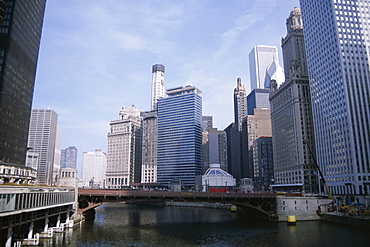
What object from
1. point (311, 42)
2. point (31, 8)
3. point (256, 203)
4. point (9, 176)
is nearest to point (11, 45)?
point (31, 8)

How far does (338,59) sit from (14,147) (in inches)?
6069

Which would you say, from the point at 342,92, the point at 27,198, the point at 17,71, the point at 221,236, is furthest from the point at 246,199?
the point at 17,71

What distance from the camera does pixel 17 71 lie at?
428 ft

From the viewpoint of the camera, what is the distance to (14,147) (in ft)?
421

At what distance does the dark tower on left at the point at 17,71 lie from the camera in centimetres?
12062

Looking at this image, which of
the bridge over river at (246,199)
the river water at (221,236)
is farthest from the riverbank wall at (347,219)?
the bridge over river at (246,199)

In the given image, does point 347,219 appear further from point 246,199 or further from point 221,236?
point 221,236

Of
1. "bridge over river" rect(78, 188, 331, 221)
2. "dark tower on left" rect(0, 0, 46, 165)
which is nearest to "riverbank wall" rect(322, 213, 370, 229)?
"bridge over river" rect(78, 188, 331, 221)

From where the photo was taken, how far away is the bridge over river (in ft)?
309

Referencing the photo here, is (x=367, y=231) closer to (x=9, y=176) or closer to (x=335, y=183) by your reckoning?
(x=335, y=183)

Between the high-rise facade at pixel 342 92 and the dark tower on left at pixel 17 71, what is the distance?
147032mm

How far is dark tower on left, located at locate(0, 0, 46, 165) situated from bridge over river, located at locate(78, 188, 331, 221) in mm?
49856

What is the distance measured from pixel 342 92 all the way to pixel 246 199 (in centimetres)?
8030

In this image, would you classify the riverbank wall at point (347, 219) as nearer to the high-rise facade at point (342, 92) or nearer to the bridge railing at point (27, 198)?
the high-rise facade at point (342, 92)
